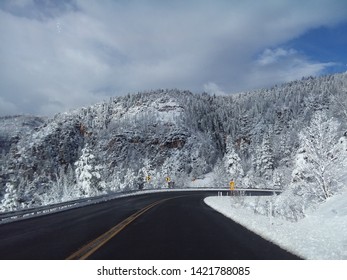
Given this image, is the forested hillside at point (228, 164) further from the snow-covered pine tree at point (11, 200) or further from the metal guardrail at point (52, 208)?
the metal guardrail at point (52, 208)

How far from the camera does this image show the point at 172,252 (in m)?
8.34

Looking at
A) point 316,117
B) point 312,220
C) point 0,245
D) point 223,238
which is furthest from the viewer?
point 316,117

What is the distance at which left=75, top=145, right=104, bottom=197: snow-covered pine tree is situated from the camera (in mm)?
47594

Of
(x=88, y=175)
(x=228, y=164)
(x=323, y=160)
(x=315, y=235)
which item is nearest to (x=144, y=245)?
(x=315, y=235)

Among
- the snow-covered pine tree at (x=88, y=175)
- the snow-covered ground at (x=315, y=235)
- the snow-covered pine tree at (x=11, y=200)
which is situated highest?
the snow-covered pine tree at (x=88, y=175)

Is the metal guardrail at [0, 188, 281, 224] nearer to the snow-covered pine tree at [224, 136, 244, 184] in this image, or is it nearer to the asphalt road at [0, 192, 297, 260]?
the asphalt road at [0, 192, 297, 260]

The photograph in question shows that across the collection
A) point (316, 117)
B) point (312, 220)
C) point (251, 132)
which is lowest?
point (312, 220)

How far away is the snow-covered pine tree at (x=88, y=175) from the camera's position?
47.6 m

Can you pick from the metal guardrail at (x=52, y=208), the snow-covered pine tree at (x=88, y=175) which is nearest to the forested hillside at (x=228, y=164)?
the snow-covered pine tree at (x=88, y=175)

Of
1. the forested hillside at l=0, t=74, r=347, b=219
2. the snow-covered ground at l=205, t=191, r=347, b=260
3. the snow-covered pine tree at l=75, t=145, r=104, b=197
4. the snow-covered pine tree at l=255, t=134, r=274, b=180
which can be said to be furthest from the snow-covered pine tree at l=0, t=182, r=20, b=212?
the snow-covered pine tree at l=255, t=134, r=274, b=180

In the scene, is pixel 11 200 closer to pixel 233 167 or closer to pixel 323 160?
pixel 323 160

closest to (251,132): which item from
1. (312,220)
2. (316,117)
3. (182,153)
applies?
(182,153)
